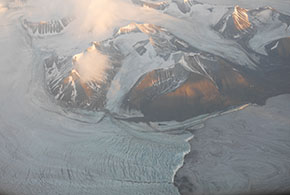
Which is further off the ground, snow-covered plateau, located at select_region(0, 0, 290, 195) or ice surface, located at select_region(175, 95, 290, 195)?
snow-covered plateau, located at select_region(0, 0, 290, 195)

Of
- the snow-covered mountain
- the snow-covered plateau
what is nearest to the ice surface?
the snow-covered plateau

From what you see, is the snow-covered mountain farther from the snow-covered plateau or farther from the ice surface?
the ice surface

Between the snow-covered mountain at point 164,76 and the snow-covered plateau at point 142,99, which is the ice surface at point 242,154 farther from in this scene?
the snow-covered mountain at point 164,76

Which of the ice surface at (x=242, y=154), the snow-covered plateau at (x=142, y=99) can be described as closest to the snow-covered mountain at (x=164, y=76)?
the snow-covered plateau at (x=142, y=99)

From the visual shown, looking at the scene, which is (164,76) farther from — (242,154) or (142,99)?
(242,154)

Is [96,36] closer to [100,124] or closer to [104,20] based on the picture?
[104,20]

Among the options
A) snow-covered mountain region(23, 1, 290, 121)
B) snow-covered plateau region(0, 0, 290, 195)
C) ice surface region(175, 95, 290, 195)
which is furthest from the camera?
snow-covered mountain region(23, 1, 290, 121)

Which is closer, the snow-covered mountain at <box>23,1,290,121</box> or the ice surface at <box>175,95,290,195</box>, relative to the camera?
the ice surface at <box>175,95,290,195</box>

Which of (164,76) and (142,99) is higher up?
(164,76)

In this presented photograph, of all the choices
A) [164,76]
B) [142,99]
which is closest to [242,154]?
[142,99]
